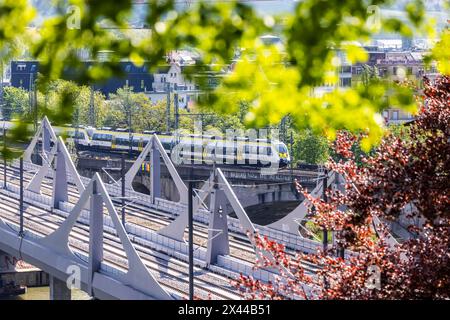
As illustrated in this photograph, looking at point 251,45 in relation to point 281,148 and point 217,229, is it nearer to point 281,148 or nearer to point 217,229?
point 217,229

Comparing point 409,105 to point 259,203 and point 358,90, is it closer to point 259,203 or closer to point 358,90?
point 358,90

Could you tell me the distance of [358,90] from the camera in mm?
3498

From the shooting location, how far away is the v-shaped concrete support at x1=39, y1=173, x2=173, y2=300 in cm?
2067

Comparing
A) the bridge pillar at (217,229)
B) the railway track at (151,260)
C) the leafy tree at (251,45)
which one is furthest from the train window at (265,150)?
the leafy tree at (251,45)

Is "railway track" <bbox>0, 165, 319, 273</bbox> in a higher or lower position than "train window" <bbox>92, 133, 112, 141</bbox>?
lower

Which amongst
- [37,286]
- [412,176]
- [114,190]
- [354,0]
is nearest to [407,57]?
[114,190]

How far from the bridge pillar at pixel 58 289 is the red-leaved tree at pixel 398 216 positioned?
18595mm

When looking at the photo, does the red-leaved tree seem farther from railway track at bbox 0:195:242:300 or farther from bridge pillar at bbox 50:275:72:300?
bridge pillar at bbox 50:275:72:300

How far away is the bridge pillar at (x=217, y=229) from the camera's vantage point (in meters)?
24.4

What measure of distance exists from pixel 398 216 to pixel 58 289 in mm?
19538

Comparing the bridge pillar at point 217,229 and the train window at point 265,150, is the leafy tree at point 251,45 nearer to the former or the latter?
the bridge pillar at point 217,229

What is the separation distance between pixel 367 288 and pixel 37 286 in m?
28.7

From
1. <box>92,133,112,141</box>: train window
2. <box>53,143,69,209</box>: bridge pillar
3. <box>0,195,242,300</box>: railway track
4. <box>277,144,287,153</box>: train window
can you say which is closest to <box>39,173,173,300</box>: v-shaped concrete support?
Answer: <box>0,195,242,300</box>: railway track

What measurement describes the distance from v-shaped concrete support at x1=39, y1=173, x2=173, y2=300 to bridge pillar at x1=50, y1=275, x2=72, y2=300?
82cm
